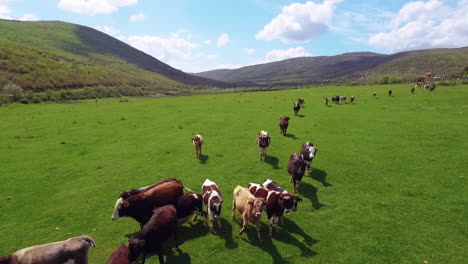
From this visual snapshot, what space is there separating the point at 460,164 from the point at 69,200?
22.7 meters

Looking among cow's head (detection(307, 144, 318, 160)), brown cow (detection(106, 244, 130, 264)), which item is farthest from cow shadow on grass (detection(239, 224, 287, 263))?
cow's head (detection(307, 144, 318, 160))

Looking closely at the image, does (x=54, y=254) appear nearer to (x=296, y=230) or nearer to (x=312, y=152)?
(x=296, y=230)

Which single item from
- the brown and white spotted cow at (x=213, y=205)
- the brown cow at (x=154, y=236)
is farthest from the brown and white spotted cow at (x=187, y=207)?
the brown cow at (x=154, y=236)

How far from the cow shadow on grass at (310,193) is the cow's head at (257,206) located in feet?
11.3

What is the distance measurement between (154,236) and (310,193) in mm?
7894

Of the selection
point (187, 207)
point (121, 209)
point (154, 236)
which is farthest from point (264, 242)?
point (121, 209)

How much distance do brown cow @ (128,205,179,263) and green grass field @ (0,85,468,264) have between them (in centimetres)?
84

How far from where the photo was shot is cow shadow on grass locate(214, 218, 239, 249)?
30.5 feet

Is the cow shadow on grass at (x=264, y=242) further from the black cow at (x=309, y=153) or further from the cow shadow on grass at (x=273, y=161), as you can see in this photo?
the cow shadow on grass at (x=273, y=161)

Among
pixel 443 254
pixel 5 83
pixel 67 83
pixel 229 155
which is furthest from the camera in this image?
pixel 67 83

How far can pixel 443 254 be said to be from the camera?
8.55 meters

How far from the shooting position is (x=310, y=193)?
12.7 metres

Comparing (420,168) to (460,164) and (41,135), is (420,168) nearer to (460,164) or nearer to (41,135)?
(460,164)

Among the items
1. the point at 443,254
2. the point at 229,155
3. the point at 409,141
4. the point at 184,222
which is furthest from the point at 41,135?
the point at 409,141
